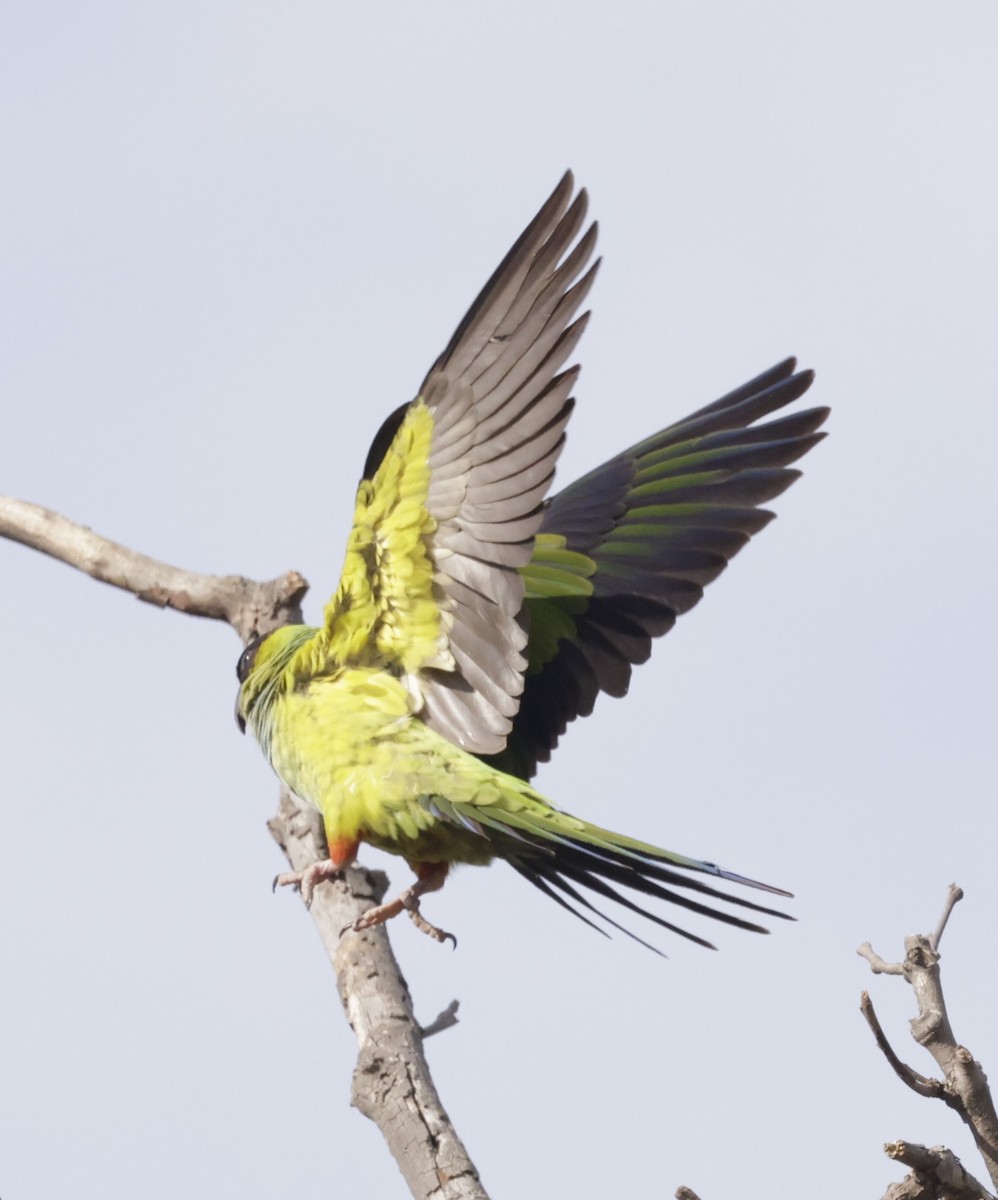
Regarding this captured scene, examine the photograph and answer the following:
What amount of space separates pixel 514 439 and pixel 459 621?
729 millimetres

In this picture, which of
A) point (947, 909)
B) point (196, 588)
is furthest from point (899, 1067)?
point (196, 588)

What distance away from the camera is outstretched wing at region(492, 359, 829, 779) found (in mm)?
5750

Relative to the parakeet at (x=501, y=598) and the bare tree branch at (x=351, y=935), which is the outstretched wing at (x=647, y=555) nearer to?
the parakeet at (x=501, y=598)

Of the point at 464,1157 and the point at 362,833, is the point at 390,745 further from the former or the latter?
the point at 464,1157

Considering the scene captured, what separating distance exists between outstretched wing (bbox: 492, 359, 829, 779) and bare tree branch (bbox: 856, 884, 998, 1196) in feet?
7.20

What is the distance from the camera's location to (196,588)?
19.6 ft

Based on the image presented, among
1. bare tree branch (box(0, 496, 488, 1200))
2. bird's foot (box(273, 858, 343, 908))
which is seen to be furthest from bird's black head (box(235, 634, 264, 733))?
bird's foot (box(273, 858, 343, 908))

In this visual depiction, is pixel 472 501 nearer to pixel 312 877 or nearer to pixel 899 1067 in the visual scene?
pixel 312 877

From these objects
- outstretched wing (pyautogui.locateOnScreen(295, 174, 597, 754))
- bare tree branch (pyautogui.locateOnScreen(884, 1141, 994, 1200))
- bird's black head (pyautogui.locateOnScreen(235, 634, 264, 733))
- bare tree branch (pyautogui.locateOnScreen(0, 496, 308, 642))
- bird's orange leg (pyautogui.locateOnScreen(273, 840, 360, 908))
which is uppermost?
bare tree branch (pyautogui.locateOnScreen(0, 496, 308, 642))

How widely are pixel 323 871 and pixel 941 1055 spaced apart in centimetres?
238

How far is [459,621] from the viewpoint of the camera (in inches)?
197

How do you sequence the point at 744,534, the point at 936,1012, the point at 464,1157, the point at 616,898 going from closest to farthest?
1. the point at 936,1012
2. the point at 464,1157
3. the point at 616,898
4. the point at 744,534

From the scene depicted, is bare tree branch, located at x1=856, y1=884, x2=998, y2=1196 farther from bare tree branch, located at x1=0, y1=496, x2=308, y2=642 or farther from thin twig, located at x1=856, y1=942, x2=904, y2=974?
bare tree branch, located at x1=0, y1=496, x2=308, y2=642

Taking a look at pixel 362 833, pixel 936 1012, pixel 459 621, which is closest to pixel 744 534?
pixel 459 621
